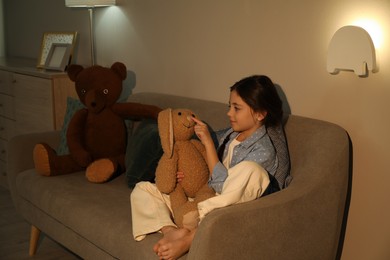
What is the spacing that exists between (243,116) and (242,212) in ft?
1.64

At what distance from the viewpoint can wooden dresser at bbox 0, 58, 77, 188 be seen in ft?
12.0

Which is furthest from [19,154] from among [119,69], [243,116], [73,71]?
[243,116]

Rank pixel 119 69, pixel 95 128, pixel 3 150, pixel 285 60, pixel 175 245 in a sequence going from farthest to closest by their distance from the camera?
pixel 3 150 < pixel 119 69 < pixel 95 128 < pixel 285 60 < pixel 175 245

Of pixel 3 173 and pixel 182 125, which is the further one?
pixel 3 173

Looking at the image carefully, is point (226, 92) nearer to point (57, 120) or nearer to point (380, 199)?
point (380, 199)

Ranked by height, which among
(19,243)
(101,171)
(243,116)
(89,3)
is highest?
(89,3)

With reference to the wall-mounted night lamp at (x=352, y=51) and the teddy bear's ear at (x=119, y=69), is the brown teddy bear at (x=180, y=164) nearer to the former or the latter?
the wall-mounted night lamp at (x=352, y=51)

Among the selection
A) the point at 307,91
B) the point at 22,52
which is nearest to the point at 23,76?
the point at 22,52

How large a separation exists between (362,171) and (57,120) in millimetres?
2031

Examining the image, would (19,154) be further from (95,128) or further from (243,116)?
(243,116)

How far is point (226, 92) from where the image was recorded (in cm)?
299

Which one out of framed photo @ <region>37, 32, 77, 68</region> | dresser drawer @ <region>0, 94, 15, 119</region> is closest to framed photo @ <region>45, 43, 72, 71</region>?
framed photo @ <region>37, 32, 77, 68</region>

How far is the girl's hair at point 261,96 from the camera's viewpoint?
227 centimetres

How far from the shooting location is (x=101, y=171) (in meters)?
2.78
